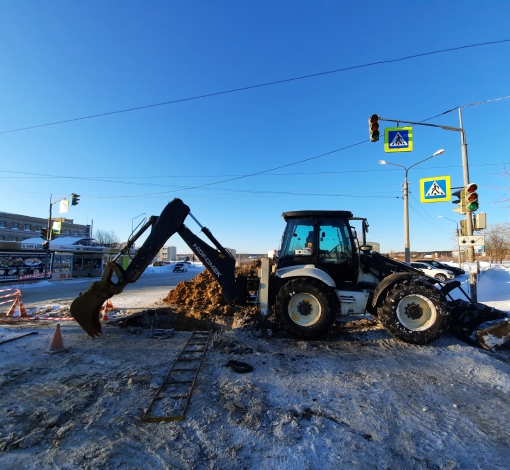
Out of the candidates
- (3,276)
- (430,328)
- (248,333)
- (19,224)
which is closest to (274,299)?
(248,333)

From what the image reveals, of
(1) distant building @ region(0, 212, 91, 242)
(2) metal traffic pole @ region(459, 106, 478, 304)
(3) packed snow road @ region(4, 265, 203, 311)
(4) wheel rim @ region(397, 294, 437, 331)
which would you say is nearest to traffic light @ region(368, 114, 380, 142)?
(2) metal traffic pole @ region(459, 106, 478, 304)

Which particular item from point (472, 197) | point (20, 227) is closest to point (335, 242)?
point (472, 197)

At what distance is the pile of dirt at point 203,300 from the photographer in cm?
888

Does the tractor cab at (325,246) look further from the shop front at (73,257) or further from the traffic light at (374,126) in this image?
the shop front at (73,257)

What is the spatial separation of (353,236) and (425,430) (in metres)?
4.26

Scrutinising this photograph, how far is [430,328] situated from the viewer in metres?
5.89

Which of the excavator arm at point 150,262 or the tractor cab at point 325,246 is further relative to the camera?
the tractor cab at point 325,246

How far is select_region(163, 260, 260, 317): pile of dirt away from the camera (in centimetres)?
888

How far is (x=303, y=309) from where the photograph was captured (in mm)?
6484

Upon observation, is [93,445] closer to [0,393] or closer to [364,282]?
[0,393]

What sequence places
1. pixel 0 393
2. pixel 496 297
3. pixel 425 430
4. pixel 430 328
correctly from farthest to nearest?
pixel 496 297, pixel 430 328, pixel 0 393, pixel 425 430

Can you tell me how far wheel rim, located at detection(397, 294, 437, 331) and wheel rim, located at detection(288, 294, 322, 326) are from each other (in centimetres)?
165

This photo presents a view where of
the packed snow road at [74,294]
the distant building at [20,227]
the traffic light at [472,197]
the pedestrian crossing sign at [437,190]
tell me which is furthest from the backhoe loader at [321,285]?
the distant building at [20,227]

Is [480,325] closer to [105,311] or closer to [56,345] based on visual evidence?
[56,345]
